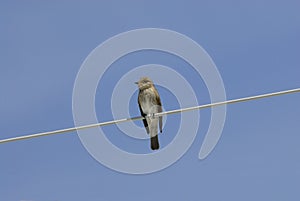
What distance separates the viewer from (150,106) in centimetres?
1828

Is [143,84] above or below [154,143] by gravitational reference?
above

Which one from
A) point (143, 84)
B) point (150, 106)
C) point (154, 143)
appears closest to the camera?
point (154, 143)

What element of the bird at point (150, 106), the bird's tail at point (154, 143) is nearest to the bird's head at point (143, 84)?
the bird at point (150, 106)

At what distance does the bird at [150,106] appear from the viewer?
58.6 ft

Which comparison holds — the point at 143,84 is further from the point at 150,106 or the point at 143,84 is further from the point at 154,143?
the point at 154,143

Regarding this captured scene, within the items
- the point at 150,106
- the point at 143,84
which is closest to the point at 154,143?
the point at 150,106

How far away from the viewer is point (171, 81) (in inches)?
674

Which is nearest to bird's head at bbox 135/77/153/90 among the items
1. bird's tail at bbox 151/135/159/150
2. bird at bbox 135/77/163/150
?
bird at bbox 135/77/163/150

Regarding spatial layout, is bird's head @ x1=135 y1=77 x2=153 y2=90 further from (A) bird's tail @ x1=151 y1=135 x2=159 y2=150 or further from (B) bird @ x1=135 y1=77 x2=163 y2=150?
(A) bird's tail @ x1=151 y1=135 x2=159 y2=150

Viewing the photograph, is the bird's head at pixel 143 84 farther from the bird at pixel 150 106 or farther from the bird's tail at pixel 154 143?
the bird's tail at pixel 154 143

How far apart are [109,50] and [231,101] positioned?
4.66m

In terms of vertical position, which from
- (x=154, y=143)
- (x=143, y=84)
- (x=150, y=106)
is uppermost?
(x=143, y=84)

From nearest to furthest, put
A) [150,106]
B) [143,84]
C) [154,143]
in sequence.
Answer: [154,143]
[150,106]
[143,84]

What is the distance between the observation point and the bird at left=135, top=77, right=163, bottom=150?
58.6ft
